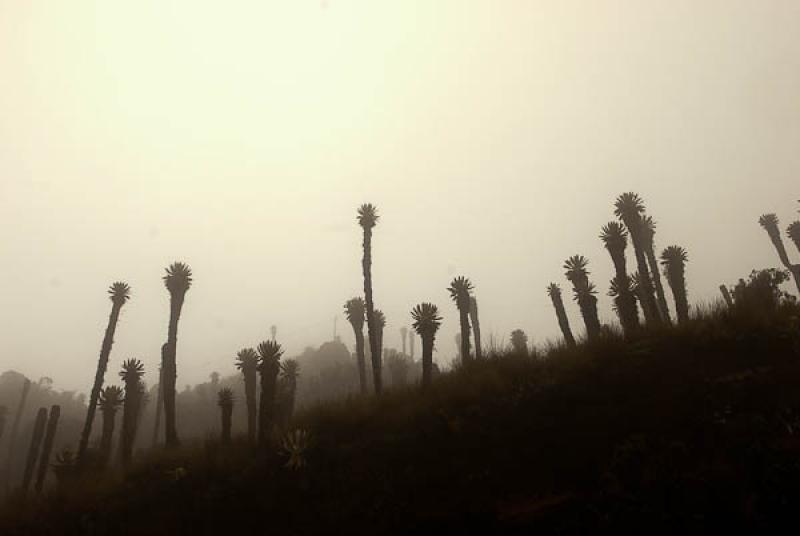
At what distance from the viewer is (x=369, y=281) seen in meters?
38.8

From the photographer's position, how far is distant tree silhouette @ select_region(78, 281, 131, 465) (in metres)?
33.7

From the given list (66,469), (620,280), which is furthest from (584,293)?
(66,469)

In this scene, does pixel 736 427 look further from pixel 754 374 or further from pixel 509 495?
pixel 509 495

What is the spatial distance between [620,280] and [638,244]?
5856mm

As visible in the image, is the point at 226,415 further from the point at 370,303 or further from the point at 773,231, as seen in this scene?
the point at 773,231

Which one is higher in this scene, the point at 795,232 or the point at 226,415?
the point at 795,232

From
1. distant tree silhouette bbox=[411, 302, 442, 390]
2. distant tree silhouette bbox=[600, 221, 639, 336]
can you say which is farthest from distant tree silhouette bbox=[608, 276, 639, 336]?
distant tree silhouette bbox=[411, 302, 442, 390]

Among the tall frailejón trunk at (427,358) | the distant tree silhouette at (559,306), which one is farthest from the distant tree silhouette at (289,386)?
the distant tree silhouette at (559,306)

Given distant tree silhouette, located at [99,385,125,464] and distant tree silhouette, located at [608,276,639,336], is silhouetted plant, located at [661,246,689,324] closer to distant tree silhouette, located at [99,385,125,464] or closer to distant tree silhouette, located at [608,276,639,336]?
distant tree silhouette, located at [608,276,639,336]

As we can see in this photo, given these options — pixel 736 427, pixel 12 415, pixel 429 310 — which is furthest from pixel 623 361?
pixel 12 415

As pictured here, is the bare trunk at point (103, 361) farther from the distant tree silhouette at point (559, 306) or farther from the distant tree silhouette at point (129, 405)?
the distant tree silhouette at point (559, 306)

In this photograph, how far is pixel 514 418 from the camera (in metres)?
17.8

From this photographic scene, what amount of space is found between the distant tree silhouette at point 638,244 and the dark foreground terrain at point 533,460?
7.88 m

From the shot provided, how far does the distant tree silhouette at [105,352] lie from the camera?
3372cm
